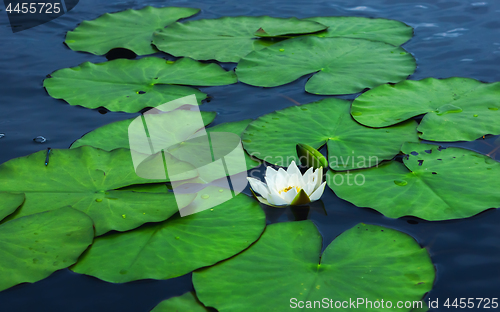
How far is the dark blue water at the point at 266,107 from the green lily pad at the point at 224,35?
39 centimetres

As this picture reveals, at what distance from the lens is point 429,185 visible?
2.19 metres

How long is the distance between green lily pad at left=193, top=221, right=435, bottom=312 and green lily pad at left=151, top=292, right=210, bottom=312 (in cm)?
3

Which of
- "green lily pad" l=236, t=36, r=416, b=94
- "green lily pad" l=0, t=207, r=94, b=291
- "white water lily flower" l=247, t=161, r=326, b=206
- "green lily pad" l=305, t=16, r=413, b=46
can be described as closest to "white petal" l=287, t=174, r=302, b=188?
"white water lily flower" l=247, t=161, r=326, b=206

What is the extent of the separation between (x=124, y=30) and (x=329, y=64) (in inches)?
80.3

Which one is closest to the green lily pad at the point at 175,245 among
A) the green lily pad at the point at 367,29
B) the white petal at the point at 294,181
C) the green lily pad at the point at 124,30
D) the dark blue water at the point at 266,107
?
the dark blue water at the point at 266,107

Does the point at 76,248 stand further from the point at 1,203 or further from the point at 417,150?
the point at 417,150

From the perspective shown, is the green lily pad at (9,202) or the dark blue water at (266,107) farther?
the green lily pad at (9,202)

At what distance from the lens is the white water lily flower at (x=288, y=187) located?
2113 mm

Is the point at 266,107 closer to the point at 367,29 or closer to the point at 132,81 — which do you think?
the point at 132,81

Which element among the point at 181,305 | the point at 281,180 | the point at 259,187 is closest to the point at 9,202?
the point at 181,305

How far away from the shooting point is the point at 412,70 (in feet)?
10.6

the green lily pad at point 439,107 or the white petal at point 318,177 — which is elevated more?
the green lily pad at point 439,107

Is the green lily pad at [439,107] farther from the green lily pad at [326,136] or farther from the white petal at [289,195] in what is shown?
the white petal at [289,195]

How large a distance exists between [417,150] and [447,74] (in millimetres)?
1170
